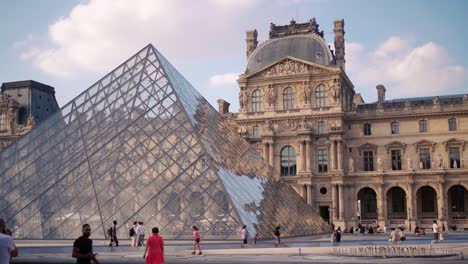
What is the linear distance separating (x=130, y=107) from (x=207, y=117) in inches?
135

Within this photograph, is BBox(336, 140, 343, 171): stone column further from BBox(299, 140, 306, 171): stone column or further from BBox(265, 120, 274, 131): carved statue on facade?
BBox(265, 120, 274, 131): carved statue on facade

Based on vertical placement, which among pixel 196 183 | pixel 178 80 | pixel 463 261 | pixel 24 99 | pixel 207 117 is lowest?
pixel 463 261

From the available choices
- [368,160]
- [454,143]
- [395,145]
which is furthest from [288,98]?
[454,143]

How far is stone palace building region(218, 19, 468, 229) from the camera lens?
51.1 meters

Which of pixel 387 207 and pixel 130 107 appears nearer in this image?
pixel 130 107

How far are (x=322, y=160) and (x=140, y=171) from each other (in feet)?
108

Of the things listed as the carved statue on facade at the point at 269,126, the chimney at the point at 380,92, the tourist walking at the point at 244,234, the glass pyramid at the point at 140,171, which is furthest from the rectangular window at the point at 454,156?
the tourist walking at the point at 244,234

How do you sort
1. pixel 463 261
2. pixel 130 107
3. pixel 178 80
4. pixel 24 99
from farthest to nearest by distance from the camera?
pixel 24 99 < pixel 178 80 < pixel 130 107 < pixel 463 261

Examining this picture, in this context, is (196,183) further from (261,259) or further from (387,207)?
(387,207)

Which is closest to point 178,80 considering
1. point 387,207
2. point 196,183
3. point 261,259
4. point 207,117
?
point 207,117

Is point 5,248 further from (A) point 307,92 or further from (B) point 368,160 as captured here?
(B) point 368,160

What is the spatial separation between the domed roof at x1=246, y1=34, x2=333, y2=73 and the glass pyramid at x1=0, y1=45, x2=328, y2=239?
91.9 feet

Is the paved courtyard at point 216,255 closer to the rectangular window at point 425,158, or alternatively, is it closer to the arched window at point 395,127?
the rectangular window at point 425,158

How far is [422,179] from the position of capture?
167ft
